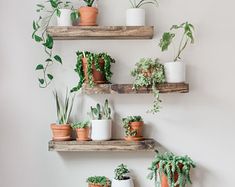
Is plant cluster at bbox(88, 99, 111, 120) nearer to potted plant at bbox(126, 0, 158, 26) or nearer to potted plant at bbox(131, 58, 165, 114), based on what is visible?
potted plant at bbox(131, 58, 165, 114)

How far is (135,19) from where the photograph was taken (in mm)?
2432

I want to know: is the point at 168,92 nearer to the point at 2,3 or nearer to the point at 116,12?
the point at 116,12

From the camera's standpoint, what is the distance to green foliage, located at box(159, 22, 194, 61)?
2428mm

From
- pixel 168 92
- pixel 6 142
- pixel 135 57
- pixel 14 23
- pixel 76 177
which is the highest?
pixel 14 23

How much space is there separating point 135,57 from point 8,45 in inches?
32.1

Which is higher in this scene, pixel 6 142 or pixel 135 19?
pixel 135 19

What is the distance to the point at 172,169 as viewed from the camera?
235 centimetres

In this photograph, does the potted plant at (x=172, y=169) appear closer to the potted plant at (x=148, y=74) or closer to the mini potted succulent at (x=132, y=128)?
the mini potted succulent at (x=132, y=128)

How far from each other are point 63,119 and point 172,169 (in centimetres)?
74

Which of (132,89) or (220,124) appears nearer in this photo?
(132,89)

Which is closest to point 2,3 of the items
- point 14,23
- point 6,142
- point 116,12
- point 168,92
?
point 14,23

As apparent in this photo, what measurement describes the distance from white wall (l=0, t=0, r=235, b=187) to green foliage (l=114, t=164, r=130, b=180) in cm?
7

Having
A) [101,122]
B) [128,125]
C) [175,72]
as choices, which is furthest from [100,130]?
[175,72]

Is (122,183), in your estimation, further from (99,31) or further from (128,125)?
(99,31)
